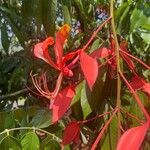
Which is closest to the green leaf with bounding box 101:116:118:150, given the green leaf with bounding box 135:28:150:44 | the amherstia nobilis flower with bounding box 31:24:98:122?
the amherstia nobilis flower with bounding box 31:24:98:122

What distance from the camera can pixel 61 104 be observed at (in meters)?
0.77

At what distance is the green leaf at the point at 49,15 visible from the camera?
3.73 ft

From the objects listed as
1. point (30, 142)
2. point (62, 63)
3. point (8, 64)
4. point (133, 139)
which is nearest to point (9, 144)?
point (30, 142)

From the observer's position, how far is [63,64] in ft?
2.60

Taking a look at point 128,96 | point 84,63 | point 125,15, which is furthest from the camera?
point 125,15

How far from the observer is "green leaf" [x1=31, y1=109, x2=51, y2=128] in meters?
1.09

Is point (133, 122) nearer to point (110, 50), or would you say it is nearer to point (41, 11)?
point (110, 50)

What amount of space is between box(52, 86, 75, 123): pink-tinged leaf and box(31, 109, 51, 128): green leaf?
313mm

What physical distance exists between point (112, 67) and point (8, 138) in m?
0.26

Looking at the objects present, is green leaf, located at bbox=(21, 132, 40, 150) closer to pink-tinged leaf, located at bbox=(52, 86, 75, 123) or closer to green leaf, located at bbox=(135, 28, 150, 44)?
pink-tinged leaf, located at bbox=(52, 86, 75, 123)

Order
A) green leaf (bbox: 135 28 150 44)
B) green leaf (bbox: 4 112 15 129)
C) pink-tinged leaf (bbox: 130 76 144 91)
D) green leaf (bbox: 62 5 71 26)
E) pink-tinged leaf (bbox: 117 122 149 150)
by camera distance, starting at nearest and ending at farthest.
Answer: pink-tinged leaf (bbox: 117 122 149 150) → pink-tinged leaf (bbox: 130 76 144 91) → green leaf (bbox: 4 112 15 129) → green leaf (bbox: 62 5 71 26) → green leaf (bbox: 135 28 150 44)

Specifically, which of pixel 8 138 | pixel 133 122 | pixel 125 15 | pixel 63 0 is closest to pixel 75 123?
pixel 133 122

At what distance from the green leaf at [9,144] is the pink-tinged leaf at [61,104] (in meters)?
0.25

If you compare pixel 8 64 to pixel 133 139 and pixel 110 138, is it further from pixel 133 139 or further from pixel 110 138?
pixel 133 139
